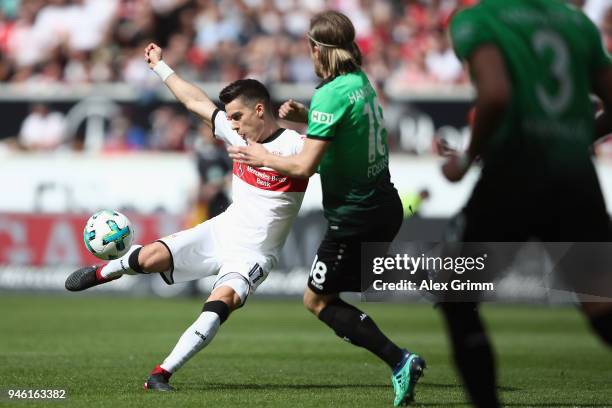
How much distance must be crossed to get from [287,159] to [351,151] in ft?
2.31

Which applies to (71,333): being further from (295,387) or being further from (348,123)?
(348,123)

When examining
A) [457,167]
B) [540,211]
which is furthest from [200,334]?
[540,211]

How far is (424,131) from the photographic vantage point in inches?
810

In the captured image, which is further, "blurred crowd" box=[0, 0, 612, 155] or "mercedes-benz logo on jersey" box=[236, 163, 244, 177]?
"blurred crowd" box=[0, 0, 612, 155]

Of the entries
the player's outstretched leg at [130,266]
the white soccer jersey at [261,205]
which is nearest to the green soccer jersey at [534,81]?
the white soccer jersey at [261,205]

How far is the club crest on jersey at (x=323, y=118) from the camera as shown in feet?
23.2

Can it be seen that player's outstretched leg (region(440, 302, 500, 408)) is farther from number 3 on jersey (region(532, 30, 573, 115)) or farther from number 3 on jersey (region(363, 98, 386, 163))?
number 3 on jersey (region(363, 98, 386, 163))

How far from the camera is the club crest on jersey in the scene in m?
7.07

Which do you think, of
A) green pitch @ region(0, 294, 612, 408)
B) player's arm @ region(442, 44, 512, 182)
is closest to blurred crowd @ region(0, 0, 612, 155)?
green pitch @ region(0, 294, 612, 408)

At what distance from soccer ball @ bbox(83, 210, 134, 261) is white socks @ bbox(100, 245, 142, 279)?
0.10m

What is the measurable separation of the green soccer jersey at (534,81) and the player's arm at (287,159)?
166cm

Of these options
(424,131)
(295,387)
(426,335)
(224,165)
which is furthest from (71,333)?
(424,131)

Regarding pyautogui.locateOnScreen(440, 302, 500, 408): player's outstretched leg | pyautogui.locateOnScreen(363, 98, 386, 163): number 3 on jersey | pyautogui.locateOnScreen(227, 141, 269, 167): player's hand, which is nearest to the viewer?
pyautogui.locateOnScreen(440, 302, 500, 408): player's outstretched leg

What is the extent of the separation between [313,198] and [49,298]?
16.2ft
